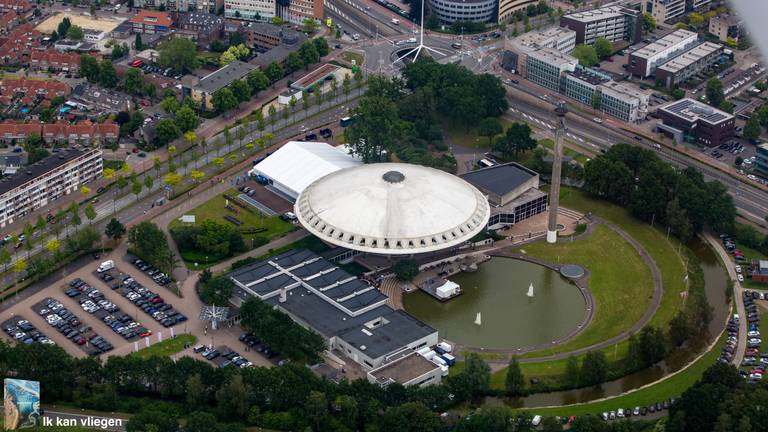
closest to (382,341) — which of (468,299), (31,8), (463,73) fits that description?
(468,299)

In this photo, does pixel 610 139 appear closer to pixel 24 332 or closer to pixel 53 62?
pixel 24 332

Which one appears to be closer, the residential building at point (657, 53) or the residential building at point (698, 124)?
the residential building at point (698, 124)

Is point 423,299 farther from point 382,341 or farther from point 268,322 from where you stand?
point 268,322

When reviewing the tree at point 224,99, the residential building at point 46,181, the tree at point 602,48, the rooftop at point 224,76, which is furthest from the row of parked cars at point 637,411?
the tree at point 602,48

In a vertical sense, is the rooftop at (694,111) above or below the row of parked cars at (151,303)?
Answer: above

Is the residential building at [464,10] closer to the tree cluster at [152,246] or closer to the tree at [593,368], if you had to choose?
the tree cluster at [152,246]

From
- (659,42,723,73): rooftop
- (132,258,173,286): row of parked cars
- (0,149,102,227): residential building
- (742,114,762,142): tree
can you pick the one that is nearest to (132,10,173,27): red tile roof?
(0,149,102,227): residential building
